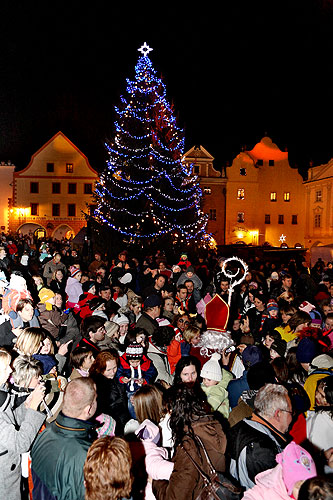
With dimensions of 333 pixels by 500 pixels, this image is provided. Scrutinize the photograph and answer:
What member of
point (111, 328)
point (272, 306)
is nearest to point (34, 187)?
point (272, 306)

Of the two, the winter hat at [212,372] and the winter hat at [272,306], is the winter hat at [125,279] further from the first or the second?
the winter hat at [212,372]

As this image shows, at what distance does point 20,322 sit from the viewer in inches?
271

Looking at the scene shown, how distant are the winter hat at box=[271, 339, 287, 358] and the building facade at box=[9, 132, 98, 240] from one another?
152 ft

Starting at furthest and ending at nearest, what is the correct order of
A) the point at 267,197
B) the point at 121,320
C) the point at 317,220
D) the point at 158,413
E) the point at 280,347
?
the point at 267,197 → the point at 317,220 → the point at 121,320 → the point at 280,347 → the point at 158,413

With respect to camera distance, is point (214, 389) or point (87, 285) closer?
point (214, 389)

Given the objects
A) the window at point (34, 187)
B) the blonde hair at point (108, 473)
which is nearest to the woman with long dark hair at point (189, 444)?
the blonde hair at point (108, 473)

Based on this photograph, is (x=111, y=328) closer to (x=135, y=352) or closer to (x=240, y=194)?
(x=135, y=352)

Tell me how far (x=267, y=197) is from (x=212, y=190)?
730 centimetres

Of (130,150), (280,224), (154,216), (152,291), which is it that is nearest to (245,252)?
(154,216)

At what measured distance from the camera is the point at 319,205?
165 ft

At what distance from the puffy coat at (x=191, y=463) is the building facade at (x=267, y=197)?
48324 mm

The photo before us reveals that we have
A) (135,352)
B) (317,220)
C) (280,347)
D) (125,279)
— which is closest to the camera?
(135,352)

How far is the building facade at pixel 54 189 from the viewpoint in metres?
51.6

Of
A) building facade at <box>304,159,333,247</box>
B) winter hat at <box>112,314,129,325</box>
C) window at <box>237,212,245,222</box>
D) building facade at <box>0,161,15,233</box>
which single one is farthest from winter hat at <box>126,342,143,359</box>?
building facade at <box>0,161,15,233</box>
